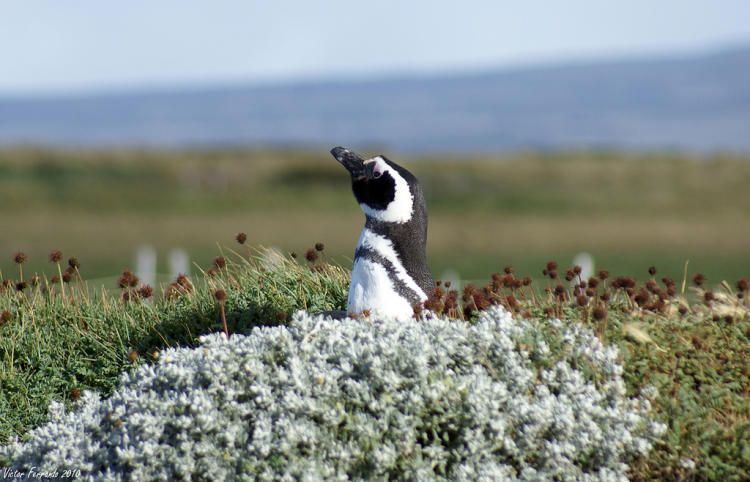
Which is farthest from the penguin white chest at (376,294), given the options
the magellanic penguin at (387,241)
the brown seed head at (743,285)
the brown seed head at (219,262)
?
the brown seed head at (743,285)

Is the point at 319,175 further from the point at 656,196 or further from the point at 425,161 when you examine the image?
the point at 656,196

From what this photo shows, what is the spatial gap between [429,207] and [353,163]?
178 ft

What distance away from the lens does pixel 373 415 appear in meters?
6.07

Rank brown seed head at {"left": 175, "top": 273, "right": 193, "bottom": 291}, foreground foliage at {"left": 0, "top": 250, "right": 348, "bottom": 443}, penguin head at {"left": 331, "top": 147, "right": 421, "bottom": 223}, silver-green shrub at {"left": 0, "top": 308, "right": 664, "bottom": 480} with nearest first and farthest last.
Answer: silver-green shrub at {"left": 0, "top": 308, "right": 664, "bottom": 480} → penguin head at {"left": 331, "top": 147, "right": 421, "bottom": 223} → foreground foliage at {"left": 0, "top": 250, "right": 348, "bottom": 443} → brown seed head at {"left": 175, "top": 273, "right": 193, "bottom": 291}

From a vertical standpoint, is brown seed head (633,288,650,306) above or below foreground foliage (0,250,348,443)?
above

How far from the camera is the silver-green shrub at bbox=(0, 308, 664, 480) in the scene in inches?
233

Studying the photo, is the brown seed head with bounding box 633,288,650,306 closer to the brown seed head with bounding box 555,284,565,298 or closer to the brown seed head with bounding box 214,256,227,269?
the brown seed head with bounding box 555,284,565,298

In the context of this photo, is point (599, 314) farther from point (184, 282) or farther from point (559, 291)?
point (184, 282)

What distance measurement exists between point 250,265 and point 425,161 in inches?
2654

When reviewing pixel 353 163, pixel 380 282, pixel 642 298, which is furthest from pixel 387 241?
pixel 642 298

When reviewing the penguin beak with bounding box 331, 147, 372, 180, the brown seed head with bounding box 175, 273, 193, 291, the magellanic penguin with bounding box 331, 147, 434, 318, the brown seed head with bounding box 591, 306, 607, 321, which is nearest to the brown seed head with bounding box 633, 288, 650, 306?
the brown seed head with bounding box 591, 306, 607, 321

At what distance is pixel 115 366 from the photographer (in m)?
7.55

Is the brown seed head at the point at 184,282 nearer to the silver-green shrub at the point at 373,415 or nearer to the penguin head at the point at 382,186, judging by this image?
the penguin head at the point at 382,186

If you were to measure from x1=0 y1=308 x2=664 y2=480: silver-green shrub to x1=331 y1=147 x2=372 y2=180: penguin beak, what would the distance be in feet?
3.42
